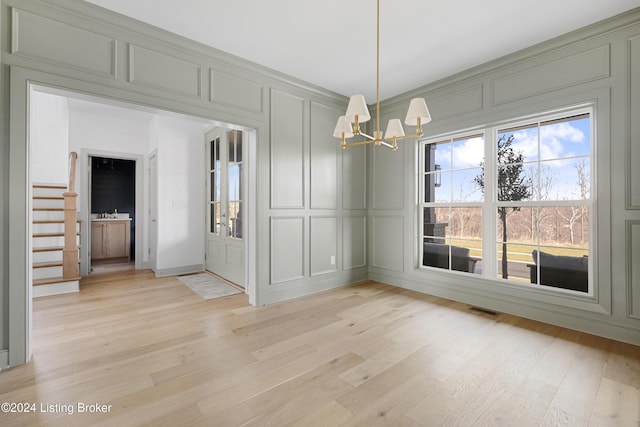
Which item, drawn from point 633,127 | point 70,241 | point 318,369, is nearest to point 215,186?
point 70,241

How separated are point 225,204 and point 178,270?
5.10 ft

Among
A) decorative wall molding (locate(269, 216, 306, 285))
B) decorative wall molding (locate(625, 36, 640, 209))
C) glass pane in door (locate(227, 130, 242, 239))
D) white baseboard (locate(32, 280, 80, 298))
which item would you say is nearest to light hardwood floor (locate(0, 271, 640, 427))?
decorative wall molding (locate(269, 216, 306, 285))

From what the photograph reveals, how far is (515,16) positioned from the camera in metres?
2.47

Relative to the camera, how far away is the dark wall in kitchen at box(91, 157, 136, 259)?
782 centimetres

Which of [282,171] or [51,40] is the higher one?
[51,40]

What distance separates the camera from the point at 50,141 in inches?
180

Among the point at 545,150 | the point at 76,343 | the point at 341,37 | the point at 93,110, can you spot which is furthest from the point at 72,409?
the point at 93,110

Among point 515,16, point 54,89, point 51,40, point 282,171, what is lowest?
point 282,171

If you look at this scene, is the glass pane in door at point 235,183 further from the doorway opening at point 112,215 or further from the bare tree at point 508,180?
the bare tree at point 508,180

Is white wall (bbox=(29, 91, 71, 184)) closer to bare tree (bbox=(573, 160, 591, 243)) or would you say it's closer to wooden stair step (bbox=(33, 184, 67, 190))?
wooden stair step (bbox=(33, 184, 67, 190))

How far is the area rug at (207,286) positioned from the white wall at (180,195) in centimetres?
43

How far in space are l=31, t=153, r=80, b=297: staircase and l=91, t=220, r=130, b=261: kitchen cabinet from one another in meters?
2.36

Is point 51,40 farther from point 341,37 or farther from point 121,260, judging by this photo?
point 121,260

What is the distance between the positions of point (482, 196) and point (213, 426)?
11.4 feet
